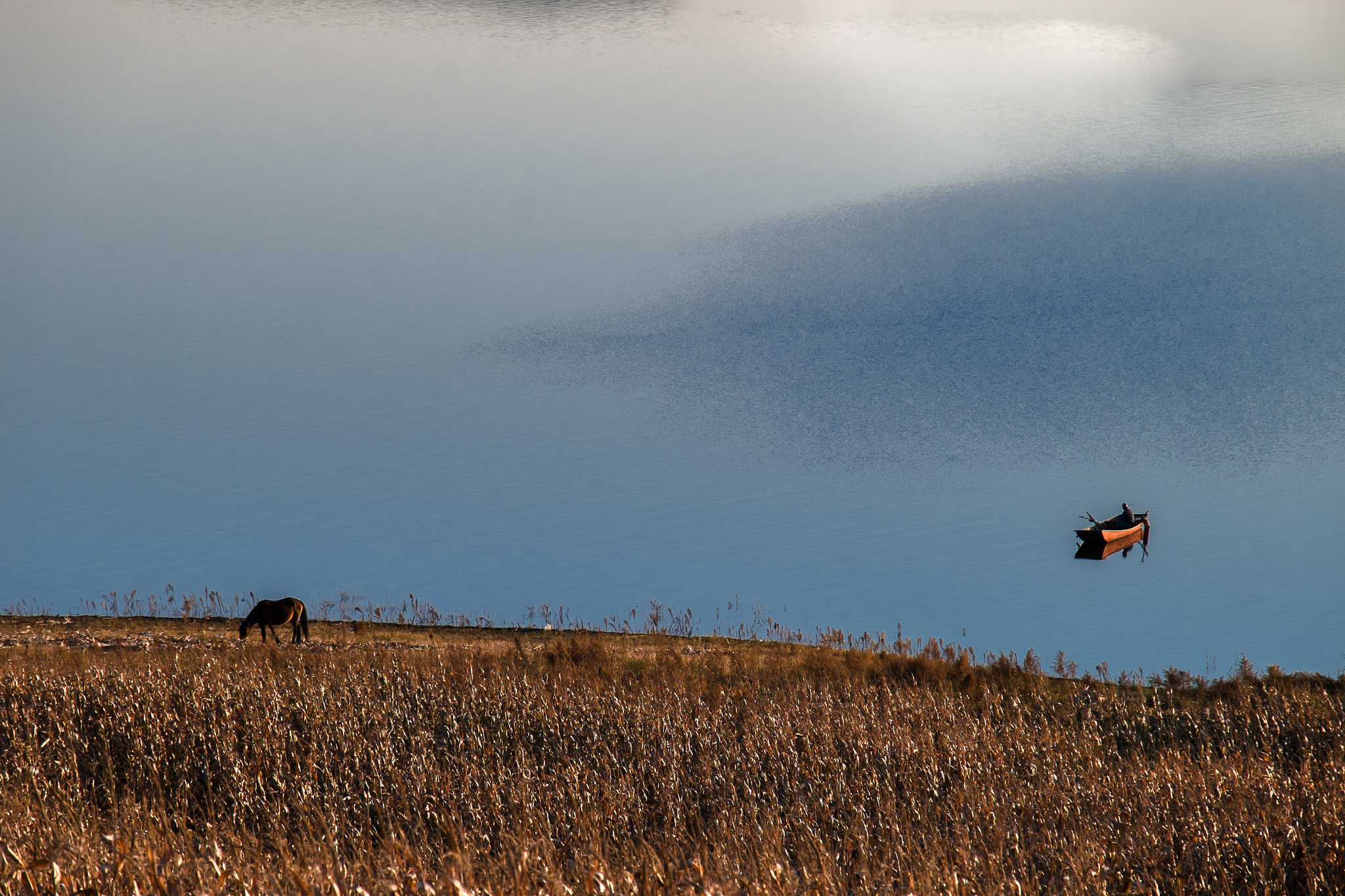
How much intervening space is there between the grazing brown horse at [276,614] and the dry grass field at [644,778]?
183 centimetres

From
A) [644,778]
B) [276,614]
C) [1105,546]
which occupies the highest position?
[1105,546]

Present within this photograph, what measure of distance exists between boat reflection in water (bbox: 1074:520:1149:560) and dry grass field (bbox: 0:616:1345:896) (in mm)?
14544

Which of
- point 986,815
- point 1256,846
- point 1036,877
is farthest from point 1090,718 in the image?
point 1036,877

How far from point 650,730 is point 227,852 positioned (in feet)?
18.0

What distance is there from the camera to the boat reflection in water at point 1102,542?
3222 cm

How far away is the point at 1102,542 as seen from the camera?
3238 centimetres

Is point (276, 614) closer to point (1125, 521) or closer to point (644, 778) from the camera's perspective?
point (644, 778)

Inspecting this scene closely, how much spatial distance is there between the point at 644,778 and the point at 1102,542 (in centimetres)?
2519

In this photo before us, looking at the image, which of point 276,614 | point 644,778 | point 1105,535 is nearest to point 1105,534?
point 1105,535

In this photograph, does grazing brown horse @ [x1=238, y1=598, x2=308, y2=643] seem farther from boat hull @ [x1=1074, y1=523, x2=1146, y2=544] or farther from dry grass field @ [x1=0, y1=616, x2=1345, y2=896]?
boat hull @ [x1=1074, y1=523, x2=1146, y2=544]

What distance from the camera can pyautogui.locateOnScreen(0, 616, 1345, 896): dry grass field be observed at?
7.15 metres

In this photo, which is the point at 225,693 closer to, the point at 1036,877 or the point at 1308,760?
the point at 1036,877

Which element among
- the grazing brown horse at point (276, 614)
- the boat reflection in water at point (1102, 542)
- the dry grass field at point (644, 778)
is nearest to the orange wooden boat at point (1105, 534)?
the boat reflection in water at point (1102, 542)

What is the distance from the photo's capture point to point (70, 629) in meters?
22.7
